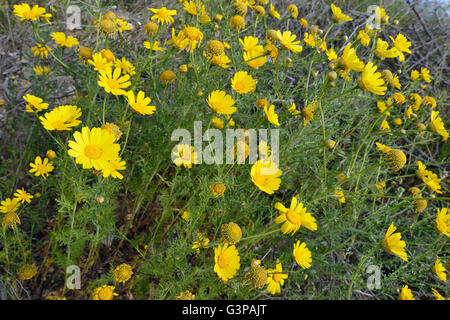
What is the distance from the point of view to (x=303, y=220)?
4.78 feet

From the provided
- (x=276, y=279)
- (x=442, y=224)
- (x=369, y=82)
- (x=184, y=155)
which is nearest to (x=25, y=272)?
(x=184, y=155)

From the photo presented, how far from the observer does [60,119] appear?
1.45 m

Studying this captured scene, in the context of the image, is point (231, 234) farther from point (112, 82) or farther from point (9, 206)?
point (9, 206)

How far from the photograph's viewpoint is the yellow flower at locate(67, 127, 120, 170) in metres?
1.29

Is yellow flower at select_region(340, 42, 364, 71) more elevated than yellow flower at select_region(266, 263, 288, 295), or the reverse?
yellow flower at select_region(340, 42, 364, 71)

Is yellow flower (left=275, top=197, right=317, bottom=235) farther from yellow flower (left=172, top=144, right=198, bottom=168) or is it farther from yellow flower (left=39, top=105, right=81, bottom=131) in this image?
yellow flower (left=39, top=105, right=81, bottom=131)

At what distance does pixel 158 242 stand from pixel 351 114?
62.7 inches

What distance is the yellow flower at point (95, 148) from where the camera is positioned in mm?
1293

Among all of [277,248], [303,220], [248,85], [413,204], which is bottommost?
[277,248]

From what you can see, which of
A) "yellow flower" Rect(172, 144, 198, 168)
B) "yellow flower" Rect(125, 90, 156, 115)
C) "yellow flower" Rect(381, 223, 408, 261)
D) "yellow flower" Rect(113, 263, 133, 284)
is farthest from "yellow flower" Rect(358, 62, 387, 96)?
"yellow flower" Rect(113, 263, 133, 284)

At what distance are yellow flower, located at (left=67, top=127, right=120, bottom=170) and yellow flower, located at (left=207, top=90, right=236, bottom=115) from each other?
1.87ft
